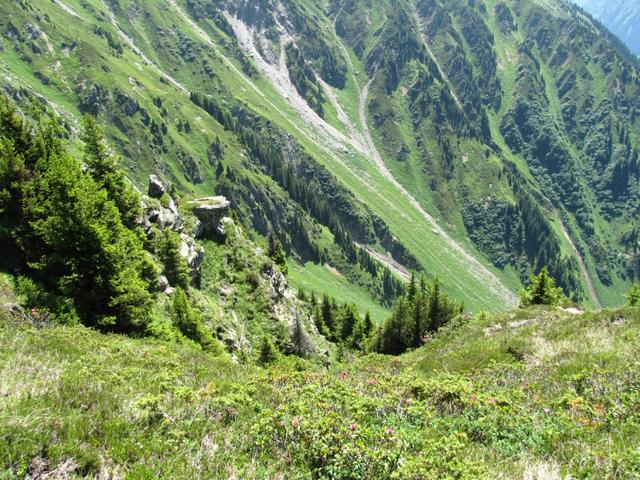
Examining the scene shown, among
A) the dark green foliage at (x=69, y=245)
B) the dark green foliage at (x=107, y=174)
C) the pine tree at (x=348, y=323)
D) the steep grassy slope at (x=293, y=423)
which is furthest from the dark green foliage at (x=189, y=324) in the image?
the pine tree at (x=348, y=323)

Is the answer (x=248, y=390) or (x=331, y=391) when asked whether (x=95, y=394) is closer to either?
(x=248, y=390)

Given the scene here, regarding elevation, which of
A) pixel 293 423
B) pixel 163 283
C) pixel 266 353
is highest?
pixel 293 423

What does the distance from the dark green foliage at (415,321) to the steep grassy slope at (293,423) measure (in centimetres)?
5162

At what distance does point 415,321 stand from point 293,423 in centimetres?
6057

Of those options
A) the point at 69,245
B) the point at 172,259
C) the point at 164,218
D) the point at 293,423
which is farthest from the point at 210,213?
the point at 293,423

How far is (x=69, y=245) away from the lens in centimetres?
2170

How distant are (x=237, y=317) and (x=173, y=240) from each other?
11.9 meters

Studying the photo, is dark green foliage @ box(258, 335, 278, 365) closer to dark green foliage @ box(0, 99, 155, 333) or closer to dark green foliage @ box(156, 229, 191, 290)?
dark green foliage @ box(156, 229, 191, 290)

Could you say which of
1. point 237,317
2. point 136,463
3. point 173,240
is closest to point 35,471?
point 136,463

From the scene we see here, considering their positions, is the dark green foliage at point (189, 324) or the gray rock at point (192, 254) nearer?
the dark green foliage at point (189, 324)

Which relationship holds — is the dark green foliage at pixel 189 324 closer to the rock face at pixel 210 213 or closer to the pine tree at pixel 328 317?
the rock face at pixel 210 213

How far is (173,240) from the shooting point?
38.8 m

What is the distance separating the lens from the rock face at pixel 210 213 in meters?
50.9

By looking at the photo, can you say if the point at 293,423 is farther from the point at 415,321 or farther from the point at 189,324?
the point at 415,321
